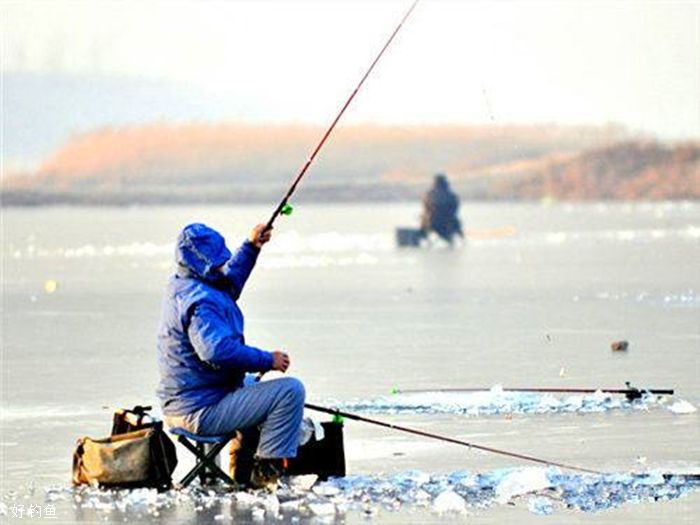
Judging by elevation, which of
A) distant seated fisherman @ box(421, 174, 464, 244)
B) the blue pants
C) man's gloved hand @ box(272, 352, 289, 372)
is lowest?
the blue pants

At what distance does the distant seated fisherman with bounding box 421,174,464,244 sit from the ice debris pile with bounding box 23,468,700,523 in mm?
45790

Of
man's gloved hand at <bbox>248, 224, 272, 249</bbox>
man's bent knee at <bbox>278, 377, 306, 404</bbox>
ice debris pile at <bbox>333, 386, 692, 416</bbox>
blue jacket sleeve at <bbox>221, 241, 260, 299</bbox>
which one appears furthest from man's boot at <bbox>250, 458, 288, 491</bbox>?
ice debris pile at <bbox>333, 386, 692, 416</bbox>

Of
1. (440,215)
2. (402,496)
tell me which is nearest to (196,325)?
(402,496)

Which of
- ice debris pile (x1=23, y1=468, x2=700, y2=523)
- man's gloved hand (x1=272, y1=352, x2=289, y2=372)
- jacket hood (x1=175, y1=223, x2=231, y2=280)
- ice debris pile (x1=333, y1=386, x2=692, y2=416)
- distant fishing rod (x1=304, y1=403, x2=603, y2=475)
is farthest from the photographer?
ice debris pile (x1=333, y1=386, x2=692, y2=416)

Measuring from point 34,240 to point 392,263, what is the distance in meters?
21.3

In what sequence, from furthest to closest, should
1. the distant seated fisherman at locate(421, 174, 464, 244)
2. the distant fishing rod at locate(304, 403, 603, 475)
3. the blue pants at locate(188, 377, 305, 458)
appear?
Result: the distant seated fisherman at locate(421, 174, 464, 244) → the distant fishing rod at locate(304, 403, 603, 475) → the blue pants at locate(188, 377, 305, 458)

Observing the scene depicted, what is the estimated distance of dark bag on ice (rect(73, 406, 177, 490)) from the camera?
36.1 feet

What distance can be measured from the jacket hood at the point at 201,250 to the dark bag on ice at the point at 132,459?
2.45 ft

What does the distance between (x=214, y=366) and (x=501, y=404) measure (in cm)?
392

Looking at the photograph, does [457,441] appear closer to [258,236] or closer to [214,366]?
[258,236]

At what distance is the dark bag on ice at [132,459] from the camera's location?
11000 millimetres

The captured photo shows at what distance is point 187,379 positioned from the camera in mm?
11062

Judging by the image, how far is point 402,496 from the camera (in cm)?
1077

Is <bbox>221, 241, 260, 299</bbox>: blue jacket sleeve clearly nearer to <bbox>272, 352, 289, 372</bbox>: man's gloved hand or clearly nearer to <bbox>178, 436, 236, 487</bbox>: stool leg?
<bbox>272, 352, 289, 372</bbox>: man's gloved hand
